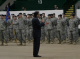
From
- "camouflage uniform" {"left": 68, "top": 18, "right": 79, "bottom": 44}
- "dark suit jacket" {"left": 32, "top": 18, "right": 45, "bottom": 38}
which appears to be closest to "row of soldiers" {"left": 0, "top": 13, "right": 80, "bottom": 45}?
"camouflage uniform" {"left": 68, "top": 18, "right": 79, "bottom": 44}

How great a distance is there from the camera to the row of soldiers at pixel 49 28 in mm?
25458

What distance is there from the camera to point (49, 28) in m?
26.9

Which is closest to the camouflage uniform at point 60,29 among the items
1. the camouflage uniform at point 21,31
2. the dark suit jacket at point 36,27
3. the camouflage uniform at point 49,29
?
the camouflage uniform at point 49,29

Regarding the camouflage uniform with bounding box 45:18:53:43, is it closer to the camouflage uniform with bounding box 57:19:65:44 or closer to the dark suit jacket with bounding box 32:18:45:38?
the camouflage uniform with bounding box 57:19:65:44

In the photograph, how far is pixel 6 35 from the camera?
25.8 meters

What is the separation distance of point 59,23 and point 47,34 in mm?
1201

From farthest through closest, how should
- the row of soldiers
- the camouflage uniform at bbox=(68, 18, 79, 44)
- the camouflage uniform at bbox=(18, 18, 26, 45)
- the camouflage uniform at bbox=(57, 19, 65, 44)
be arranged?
the camouflage uniform at bbox=(57, 19, 65, 44)
the camouflage uniform at bbox=(68, 18, 79, 44)
the row of soldiers
the camouflage uniform at bbox=(18, 18, 26, 45)

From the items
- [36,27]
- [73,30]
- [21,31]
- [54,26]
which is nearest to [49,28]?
[54,26]

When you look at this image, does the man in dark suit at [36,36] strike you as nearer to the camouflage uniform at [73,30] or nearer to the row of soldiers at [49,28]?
the row of soldiers at [49,28]

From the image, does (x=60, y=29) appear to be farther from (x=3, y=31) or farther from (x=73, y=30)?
(x=3, y=31)

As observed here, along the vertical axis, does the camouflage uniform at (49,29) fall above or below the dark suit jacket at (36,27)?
below

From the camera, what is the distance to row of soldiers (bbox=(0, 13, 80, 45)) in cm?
2546

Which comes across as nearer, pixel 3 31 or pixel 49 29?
A: pixel 3 31

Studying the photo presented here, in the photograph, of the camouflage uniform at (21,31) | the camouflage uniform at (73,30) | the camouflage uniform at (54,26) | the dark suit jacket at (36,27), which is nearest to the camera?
the dark suit jacket at (36,27)
